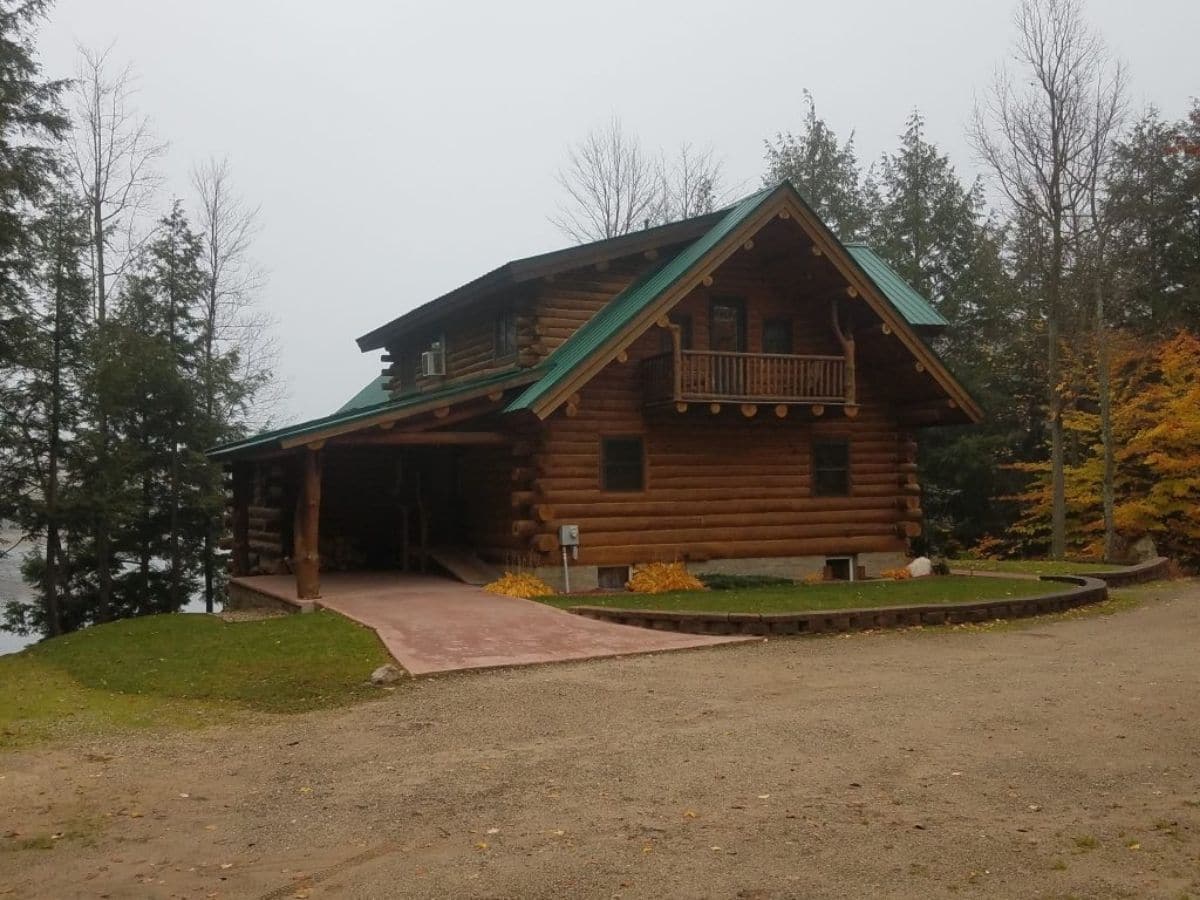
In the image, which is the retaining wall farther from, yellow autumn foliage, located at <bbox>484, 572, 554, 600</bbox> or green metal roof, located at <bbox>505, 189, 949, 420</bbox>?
green metal roof, located at <bbox>505, 189, 949, 420</bbox>

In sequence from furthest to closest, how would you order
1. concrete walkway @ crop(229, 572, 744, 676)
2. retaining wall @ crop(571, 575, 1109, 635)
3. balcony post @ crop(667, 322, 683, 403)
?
1. balcony post @ crop(667, 322, 683, 403)
2. retaining wall @ crop(571, 575, 1109, 635)
3. concrete walkway @ crop(229, 572, 744, 676)

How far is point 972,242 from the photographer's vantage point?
148 ft

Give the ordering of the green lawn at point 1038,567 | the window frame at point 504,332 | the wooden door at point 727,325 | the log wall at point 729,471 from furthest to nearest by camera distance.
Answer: the green lawn at point 1038,567, the wooden door at point 727,325, the window frame at point 504,332, the log wall at point 729,471

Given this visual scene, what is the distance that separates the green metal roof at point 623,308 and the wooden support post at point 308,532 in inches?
145

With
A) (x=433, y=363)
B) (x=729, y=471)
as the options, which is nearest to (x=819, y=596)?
(x=729, y=471)

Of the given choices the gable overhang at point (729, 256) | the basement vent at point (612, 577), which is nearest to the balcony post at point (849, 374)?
the gable overhang at point (729, 256)

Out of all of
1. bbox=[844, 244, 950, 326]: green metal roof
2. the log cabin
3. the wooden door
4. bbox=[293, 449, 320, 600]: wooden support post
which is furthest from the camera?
bbox=[844, 244, 950, 326]: green metal roof

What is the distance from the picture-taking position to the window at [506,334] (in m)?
22.5

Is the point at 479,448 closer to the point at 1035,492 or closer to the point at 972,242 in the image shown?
the point at 1035,492

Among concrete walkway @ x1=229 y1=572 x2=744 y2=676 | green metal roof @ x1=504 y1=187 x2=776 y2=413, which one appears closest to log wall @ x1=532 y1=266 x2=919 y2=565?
green metal roof @ x1=504 y1=187 x2=776 y2=413

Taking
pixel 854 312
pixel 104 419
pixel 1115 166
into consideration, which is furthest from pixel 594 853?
pixel 1115 166

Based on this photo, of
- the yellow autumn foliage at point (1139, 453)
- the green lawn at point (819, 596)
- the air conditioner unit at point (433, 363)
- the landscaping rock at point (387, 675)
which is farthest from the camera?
the yellow autumn foliage at point (1139, 453)

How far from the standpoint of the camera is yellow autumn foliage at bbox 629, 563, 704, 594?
20.3m

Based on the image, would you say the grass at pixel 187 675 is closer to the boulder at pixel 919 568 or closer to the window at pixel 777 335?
the window at pixel 777 335
